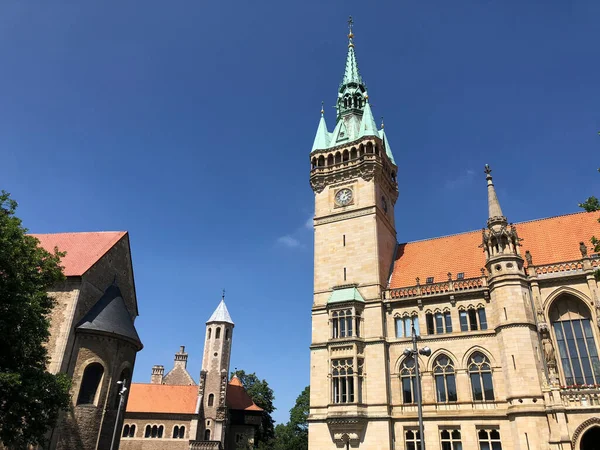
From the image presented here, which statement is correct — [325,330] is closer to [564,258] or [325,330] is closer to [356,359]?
[356,359]

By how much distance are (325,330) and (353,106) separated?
2378cm

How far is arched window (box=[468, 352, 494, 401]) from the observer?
28.9m

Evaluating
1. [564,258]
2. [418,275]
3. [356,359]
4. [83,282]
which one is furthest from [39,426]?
[564,258]

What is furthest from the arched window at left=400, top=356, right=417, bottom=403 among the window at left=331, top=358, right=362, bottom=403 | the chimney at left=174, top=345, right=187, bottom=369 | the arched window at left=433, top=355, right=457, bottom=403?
the chimney at left=174, top=345, right=187, bottom=369

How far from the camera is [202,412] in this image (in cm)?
5828

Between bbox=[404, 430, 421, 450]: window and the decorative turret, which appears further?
the decorative turret

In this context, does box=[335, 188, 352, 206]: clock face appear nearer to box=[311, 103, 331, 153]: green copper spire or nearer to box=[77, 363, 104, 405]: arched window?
box=[311, 103, 331, 153]: green copper spire

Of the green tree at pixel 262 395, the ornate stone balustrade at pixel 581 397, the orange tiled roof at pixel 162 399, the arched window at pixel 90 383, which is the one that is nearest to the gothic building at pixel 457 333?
the ornate stone balustrade at pixel 581 397

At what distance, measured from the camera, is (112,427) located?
107ft

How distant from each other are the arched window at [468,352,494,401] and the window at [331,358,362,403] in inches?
298

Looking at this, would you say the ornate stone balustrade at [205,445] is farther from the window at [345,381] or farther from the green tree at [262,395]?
the window at [345,381]

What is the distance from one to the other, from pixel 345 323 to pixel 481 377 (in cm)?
990

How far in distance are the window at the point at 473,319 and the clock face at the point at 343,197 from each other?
534 inches

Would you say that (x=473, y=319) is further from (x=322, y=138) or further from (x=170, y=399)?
(x=170, y=399)
